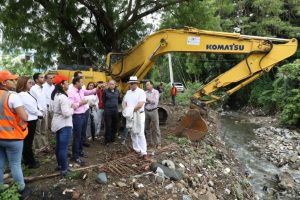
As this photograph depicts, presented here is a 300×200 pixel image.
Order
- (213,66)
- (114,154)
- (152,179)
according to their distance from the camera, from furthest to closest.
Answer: (213,66)
(114,154)
(152,179)

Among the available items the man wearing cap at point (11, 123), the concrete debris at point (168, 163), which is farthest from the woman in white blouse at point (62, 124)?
the concrete debris at point (168, 163)

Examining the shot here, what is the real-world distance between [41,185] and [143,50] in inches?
249

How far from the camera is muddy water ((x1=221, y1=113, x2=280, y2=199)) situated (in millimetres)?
9742

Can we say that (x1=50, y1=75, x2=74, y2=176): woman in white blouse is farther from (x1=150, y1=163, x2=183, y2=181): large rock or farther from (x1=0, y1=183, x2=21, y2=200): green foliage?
(x1=150, y1=163, x2=183, y2=181): large rock

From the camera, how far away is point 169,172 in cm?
689

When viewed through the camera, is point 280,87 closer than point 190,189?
No

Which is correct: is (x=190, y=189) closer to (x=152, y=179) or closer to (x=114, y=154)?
(x=152, y=179)

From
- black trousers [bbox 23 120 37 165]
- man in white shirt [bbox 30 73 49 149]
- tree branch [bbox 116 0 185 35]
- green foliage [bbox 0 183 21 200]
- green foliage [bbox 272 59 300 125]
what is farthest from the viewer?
green foliage [bbox 272 59 300 125]

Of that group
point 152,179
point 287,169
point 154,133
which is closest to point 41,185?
point 152,179

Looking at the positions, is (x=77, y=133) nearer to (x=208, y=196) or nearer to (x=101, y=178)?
(x=101, y=178)

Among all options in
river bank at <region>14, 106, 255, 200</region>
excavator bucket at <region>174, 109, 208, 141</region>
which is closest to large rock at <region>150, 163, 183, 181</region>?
river bank at <region>14, 106, 255, 200</region>

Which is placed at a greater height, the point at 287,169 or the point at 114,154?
the point at 114,154

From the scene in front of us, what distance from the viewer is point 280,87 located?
21.0m

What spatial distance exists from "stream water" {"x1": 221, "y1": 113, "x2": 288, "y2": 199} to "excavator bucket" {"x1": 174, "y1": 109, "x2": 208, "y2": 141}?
1968mm
